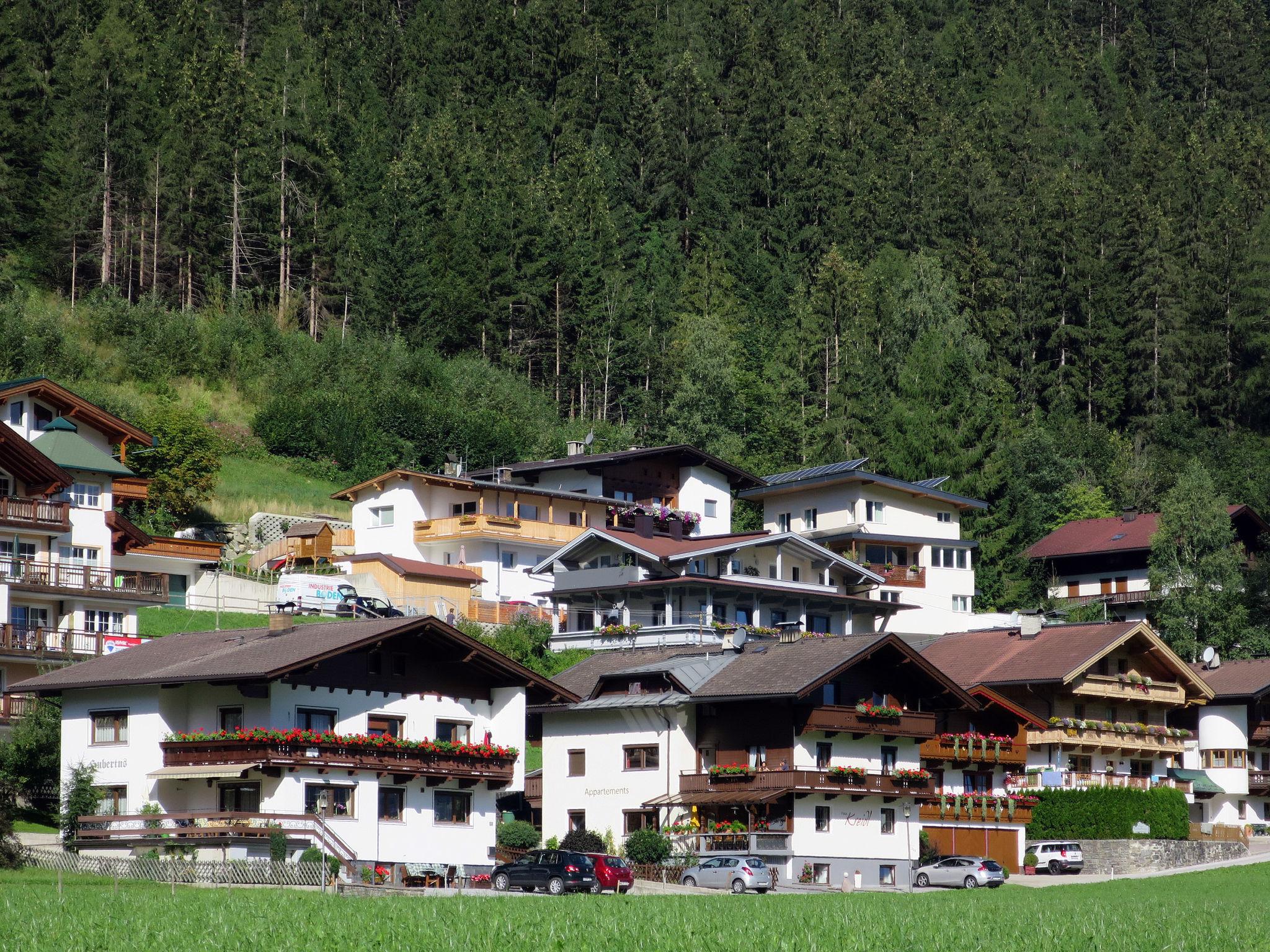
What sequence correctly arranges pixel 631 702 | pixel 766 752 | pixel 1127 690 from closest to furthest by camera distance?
1. pixel 766 752
2. pixel 631 702
3. pixel 1127 690

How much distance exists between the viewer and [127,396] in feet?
327

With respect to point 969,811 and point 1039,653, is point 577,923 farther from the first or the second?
point 1039,653

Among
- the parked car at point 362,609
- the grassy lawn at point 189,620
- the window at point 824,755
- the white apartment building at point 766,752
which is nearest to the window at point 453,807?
the white apartment building at point 766,752

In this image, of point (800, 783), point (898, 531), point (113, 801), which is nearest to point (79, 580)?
point (113, 801)

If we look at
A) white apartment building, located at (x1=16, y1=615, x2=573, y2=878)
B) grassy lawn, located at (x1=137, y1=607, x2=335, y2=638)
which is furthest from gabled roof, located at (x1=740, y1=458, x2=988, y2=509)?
white apartment building, located at (x1=16, y1=615, x2=573, y2=878)

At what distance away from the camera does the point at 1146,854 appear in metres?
65.1

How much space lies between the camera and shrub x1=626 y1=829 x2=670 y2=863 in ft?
178

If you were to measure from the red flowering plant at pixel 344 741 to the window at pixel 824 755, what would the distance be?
410 inches

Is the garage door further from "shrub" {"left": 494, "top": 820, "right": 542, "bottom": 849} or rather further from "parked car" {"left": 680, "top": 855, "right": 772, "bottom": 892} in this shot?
"shrub" {"left": 494, "top": 820, "right": 542, "bottom": 849}

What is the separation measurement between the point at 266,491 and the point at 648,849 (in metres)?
47.8

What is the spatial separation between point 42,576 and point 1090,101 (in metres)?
142

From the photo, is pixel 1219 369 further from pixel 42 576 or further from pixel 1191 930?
pixel 1191 930

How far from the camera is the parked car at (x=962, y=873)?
183 ft

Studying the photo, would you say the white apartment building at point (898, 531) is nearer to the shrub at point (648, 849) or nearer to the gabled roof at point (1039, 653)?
the gabled roof at point (1039, 653)
